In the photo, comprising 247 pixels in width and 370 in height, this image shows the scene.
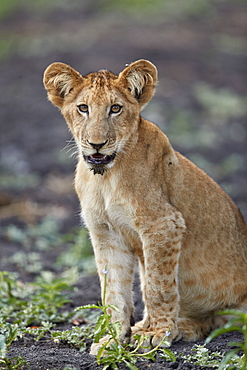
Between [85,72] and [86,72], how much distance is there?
55mm

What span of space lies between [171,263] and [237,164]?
24.7 feet

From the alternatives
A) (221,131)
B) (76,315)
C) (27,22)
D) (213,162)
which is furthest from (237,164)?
(27,22)

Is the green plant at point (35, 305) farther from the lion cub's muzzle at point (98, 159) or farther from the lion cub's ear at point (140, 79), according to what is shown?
the lion cub's ear at point (140, 79)

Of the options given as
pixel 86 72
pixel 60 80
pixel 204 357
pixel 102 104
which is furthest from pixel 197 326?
pixel 86 72

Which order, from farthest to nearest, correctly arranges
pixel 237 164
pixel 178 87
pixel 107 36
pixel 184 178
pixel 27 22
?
pixel 27 22
pixel 107 36
pixel 178 87
pixel 237 164
pixel 184 178

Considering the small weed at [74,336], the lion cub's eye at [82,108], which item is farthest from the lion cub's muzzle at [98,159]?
the small weed at [74,336]

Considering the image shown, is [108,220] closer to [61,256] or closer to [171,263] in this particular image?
[171,263]

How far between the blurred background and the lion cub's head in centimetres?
253

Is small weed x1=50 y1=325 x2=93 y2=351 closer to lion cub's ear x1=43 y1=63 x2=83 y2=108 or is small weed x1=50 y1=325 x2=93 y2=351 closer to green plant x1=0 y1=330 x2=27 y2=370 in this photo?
green plant x1=0 y1=330 x2=27 y2=370

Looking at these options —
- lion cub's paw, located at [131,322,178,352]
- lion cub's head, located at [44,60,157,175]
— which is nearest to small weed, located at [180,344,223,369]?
lion cub's paw, located at [131,322,178,352]

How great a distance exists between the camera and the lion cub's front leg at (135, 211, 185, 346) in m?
5.45

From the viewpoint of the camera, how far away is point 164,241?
17.9ft

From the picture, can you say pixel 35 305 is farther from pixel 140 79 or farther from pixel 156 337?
pixel 140 79

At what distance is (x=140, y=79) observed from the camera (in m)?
5.59
